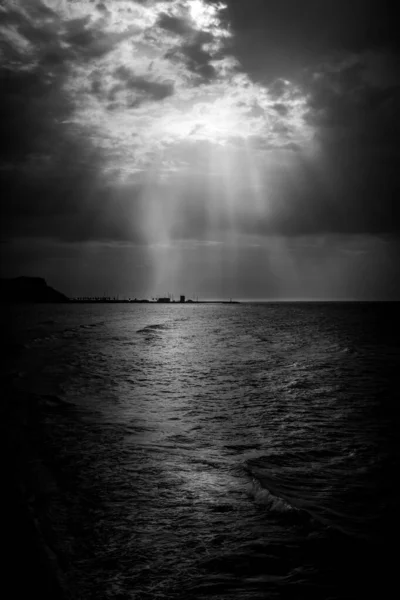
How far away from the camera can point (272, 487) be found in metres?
8.71

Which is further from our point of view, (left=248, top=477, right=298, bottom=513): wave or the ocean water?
(left=248, top=477, right=298, bottom=513): wave

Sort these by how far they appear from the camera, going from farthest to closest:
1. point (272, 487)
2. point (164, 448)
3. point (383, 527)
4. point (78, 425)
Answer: point (78, 425) → point (164, 448) → point (272, 487) → point (383, 527)

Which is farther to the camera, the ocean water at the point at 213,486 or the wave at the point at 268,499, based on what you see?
→ the wave at the point at 268,499

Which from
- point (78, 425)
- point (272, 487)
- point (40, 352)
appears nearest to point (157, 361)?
point (40, 352)

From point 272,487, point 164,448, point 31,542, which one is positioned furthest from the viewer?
point 164,448

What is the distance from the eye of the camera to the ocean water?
5.60 meters

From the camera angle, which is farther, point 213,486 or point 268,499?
point 213,486

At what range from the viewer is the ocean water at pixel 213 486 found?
5.60 metres

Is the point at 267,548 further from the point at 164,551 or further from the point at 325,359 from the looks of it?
the point at 325,359

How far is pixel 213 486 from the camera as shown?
8602mm

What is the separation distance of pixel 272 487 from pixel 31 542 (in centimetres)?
493

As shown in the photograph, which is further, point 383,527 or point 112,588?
point 383,527

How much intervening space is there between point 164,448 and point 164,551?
5317 millimetres

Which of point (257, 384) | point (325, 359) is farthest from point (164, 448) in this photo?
point (325, 359)
